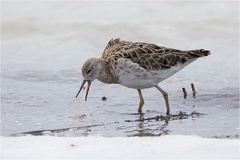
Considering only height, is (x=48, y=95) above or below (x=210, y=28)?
below

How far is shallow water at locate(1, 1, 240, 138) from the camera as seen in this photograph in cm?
780

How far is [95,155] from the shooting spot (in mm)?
6090

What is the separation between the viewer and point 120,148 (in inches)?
248

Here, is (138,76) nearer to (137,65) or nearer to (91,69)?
(137,65)

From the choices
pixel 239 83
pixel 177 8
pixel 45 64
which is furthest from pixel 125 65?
pixel 177 8

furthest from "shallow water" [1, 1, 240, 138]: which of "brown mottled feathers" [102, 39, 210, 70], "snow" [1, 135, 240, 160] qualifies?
"brown mottled feathers" [102, 39, 210, 70]

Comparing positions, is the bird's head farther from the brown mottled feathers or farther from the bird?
the brown mottled feathers

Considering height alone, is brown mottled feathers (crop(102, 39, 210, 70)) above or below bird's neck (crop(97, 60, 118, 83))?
above

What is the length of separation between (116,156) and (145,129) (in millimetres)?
1268

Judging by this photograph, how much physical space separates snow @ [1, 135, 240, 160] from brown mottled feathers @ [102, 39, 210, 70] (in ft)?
6.81

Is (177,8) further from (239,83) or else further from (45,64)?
(239,83)

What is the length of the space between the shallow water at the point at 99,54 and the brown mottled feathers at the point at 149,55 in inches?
25.5

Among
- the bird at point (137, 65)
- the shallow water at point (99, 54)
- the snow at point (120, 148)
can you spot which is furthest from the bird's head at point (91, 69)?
the snow at point (120, 148)

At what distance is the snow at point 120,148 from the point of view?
6.04 m
